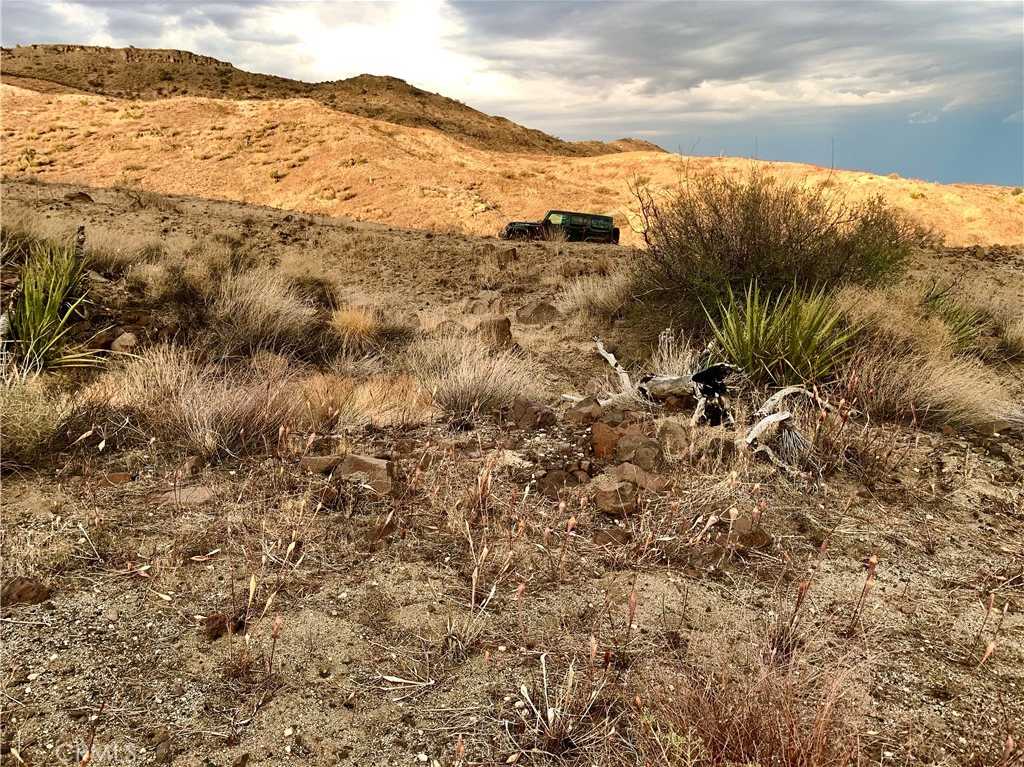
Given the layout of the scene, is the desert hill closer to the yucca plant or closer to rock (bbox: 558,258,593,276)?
rock (bbox: 558,258,593,276)

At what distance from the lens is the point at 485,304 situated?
1045cm

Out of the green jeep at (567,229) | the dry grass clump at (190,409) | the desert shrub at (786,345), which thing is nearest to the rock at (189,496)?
the dry grass clump at (190,409)

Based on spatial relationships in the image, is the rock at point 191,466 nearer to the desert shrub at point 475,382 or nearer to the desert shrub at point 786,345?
the desert shrub at point 475,382

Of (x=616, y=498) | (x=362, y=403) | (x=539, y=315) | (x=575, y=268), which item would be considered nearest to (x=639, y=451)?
(x=616, y=498)

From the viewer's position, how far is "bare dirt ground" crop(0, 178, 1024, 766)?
2438mm

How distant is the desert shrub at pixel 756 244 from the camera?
762 centimetres

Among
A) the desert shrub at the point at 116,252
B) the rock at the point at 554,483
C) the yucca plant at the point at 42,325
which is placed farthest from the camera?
the desert shrub at the point at 116,252

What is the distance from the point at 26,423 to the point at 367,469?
227cm

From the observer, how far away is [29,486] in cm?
407

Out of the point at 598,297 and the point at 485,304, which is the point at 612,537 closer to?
the point at 598,297

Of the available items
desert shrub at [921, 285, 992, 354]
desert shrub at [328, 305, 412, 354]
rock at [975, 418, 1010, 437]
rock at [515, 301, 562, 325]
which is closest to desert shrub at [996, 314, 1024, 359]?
desert shrub at [921, 285, 992, 354]

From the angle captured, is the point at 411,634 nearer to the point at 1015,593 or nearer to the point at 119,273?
the point at 1015,593

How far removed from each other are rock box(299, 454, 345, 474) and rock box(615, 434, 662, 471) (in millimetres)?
1916

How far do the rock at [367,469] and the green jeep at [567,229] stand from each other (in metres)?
13.9
